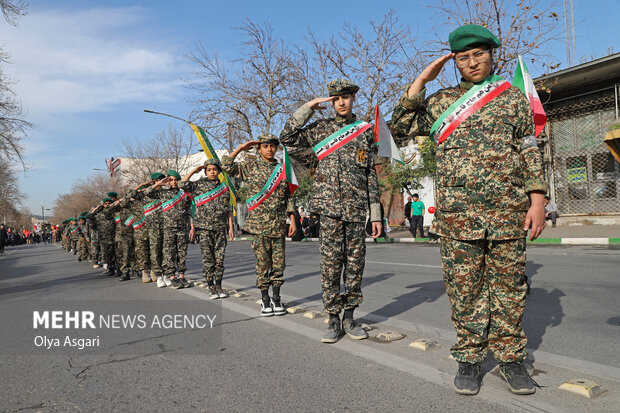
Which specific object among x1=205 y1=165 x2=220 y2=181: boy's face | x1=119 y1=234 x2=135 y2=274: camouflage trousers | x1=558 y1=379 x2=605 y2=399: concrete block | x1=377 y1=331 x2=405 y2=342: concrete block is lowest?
x1=377 y1=331 x2=405 y2=342: concrete block

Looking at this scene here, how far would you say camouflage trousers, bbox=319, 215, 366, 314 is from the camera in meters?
4.01

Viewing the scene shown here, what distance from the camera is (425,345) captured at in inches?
138

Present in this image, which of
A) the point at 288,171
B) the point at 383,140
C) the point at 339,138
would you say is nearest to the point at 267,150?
the point at 288,171

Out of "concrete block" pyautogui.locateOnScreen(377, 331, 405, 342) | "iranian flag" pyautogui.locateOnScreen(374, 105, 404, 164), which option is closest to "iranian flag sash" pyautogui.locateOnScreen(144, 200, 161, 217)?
"iranian flag" pyautogui.locateOnScreen(374, 105, 404, 164)

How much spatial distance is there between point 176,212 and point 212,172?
1.51 meters

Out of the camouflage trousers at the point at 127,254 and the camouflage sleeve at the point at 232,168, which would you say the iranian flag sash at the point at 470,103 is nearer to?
the camouflage sleeve at the point at 232,168

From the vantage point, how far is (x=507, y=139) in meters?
2.62

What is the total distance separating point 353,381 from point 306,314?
2085mm

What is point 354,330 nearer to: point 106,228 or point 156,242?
point 156,242

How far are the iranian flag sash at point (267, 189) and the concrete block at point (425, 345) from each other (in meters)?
2.56

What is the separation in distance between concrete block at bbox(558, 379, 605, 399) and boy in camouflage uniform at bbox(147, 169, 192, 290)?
666cm

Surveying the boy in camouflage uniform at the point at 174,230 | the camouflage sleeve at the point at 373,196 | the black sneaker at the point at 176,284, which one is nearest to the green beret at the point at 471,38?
the camouflage sleeve at the point at 373,196

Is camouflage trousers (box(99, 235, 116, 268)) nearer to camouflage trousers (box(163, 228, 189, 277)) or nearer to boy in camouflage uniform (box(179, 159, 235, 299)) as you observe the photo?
camouflage trousers (box(163, 228, 189, 277))

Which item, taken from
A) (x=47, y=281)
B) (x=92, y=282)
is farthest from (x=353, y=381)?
(x=47, y=281)
